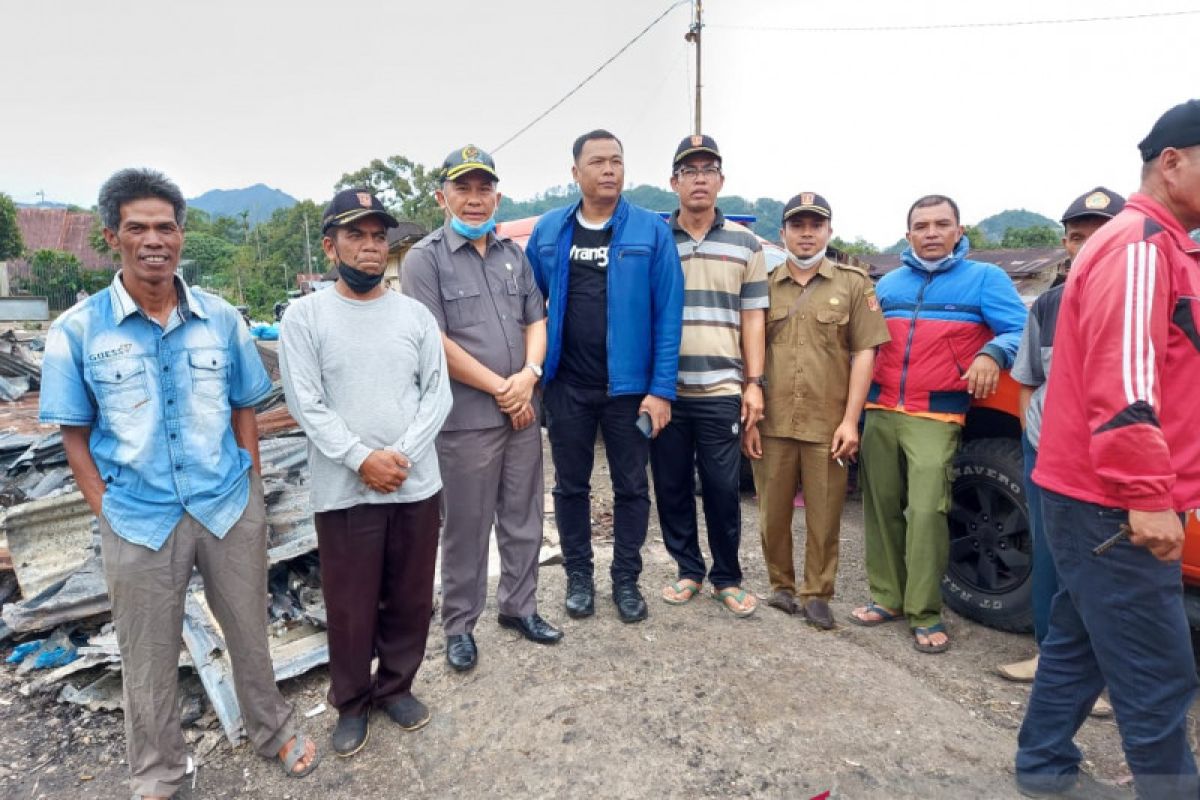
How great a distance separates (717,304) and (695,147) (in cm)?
73

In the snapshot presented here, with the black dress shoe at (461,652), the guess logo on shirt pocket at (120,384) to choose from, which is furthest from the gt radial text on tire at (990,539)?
the guess logo on shirt pocket at (120,384)

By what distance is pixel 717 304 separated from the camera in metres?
3.37

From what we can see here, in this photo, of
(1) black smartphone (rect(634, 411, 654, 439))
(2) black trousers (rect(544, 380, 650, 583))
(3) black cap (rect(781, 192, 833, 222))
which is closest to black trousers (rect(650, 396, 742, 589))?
(2) black trousers (rect(544, 380, 650, 583))

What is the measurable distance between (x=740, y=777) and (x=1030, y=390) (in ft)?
6.49

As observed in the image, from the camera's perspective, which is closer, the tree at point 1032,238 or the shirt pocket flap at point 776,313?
the shirt pocket flap at point 776,313

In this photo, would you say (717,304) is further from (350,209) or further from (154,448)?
(154,448)

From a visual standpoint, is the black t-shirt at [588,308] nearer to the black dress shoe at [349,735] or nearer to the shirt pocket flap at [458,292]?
the shirt pocket flap at [458,292]

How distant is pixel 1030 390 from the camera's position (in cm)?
300

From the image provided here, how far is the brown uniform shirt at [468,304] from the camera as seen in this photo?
9.80ft

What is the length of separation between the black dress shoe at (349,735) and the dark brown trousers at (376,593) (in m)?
0.03

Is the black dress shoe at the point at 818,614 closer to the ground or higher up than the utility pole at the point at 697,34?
closer to the ground

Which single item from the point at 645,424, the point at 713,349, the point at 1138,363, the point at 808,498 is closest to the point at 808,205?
the point at 713,349

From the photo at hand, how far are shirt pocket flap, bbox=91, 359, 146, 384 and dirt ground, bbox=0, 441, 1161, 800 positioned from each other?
1.50m

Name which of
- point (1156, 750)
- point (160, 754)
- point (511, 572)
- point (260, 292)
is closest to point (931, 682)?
point (1156, 750)
